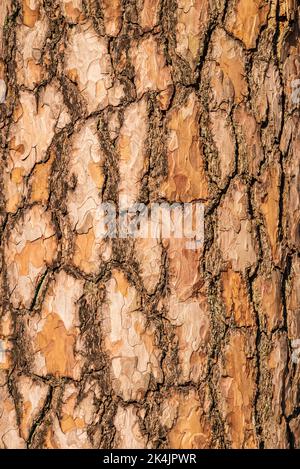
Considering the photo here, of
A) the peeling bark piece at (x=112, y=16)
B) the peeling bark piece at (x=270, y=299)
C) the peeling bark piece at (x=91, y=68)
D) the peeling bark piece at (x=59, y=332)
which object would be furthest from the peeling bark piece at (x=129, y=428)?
the peeling bark piece at (x=112, y=16)

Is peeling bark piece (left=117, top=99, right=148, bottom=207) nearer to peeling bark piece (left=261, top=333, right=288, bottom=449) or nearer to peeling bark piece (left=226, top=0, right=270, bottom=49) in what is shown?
peeling bark piece (left=226, top=0, right=270, bottom=49)

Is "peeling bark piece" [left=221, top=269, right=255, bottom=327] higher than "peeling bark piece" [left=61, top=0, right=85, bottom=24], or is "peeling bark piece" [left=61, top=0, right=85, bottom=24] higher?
"peeling bark piece" [left=61, top=0, right=85, bottom=24]

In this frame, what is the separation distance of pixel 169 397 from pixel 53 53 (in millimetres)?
685

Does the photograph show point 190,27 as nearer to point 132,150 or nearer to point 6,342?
point 132,150

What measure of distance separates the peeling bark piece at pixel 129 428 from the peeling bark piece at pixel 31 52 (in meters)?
0.64

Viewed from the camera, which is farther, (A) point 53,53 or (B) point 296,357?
(B) point 296,357

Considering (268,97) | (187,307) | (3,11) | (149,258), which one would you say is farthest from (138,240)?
(3,11)

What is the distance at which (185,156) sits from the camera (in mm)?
1483

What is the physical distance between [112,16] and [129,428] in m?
0.77

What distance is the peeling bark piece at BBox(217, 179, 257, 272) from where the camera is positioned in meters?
1.52

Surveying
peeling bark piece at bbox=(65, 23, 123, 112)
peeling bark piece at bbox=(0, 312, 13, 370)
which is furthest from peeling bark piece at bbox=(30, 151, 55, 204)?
peeling bark piece at bbox=(0, 312, 13, 370)
